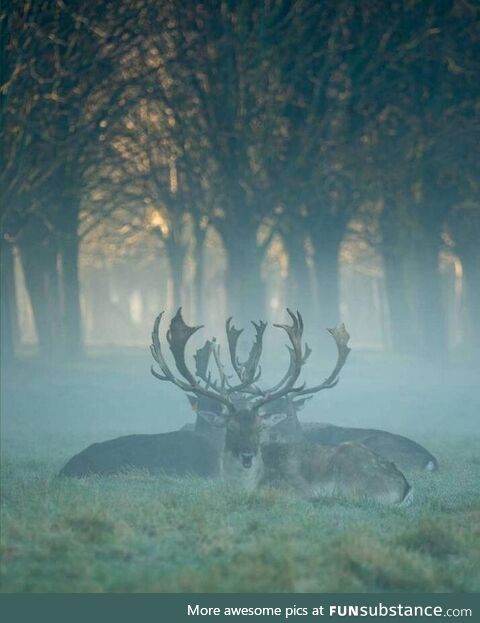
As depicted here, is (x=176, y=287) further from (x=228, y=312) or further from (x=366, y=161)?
(x=366, y=161)

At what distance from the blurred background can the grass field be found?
13.3 metres

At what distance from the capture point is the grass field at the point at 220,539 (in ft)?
31.9

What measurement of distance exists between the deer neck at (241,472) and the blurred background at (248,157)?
486 inches

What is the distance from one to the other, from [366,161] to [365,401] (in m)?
7.31

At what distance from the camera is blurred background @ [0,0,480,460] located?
2925 centimetres

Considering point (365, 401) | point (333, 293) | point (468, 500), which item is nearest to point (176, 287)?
point (333, 293)

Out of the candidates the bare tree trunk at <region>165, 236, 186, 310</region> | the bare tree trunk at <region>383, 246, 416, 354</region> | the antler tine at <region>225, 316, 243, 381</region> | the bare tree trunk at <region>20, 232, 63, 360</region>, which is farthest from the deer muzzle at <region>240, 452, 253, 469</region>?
the bare tree trunk at <region>165, 236, 186, 310</region>

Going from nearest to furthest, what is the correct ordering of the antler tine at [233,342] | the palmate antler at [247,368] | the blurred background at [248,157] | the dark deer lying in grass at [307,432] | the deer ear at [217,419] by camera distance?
the deer ear at [217,419] < the palmate antler at [247,368] < the dark deer lying in grass at [307,432] < the antler tine at [233,342] < the blurred background at [248,157]

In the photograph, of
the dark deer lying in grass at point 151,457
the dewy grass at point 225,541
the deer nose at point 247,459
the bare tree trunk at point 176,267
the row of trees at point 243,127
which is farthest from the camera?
the bare tree trunk at point 176,267

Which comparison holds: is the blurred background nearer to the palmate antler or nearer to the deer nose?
the palmate antler

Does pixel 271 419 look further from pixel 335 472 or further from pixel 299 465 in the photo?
pixel 335 472

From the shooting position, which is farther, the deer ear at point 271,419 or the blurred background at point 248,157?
the blurred background at point 248,157

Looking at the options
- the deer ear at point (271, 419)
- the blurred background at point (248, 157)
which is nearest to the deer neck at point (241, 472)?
the deer ear at point (271, 419)

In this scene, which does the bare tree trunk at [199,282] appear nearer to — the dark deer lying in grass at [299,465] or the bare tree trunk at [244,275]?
the bare tree trunk at [244,275]
